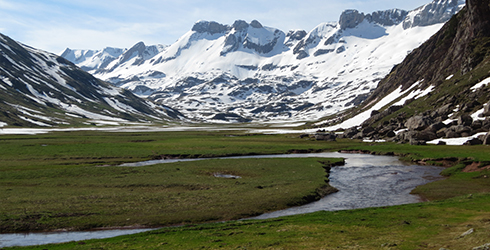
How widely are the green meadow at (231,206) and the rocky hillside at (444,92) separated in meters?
20.9

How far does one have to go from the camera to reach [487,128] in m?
81.1

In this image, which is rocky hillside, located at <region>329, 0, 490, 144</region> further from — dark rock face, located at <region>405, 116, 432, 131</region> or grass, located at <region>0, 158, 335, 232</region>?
grass, located at <region>0, 158, 335, 232</region>

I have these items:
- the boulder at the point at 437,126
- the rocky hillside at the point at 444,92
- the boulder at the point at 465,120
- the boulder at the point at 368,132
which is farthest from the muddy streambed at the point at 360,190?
the boulder at the point at 368,132

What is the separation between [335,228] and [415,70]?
166 meters

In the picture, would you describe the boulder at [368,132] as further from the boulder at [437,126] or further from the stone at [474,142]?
the stone at [474,142]

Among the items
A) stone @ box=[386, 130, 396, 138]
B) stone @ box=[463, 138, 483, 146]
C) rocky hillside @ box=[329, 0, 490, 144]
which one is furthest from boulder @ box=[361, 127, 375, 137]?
stone @ box=[463, 138, 483, 146]

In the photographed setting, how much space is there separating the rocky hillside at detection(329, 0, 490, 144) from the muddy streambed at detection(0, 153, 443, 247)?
2882 cm

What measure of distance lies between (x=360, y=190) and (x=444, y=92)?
297 ft

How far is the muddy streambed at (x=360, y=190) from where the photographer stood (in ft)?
98.6

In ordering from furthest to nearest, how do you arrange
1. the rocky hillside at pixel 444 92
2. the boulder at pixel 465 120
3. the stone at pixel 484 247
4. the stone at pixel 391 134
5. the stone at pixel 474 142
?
the stone at pixel 391 134 → the rocky hillside at pixel 444 92 → the boulder at pixel 465 120 → the stone at pixel 474 142 → the stone at pixel 484 247

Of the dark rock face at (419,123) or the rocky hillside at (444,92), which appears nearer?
the rocky hillside at (444,92)

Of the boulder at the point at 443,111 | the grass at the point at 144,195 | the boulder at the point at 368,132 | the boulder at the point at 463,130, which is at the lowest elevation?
the grass at the point at 144,195

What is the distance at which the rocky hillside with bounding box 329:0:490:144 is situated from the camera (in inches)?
3578

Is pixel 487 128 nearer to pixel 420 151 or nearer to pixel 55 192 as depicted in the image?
pixel 420 151
